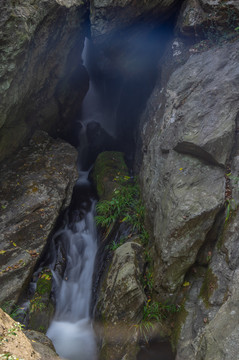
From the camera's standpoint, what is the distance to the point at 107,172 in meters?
Answer: 8.57

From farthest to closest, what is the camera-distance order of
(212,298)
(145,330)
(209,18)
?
1. (209,18)
2. (145,330)
3. (212,298)

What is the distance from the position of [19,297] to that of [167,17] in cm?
822

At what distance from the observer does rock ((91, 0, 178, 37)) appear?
675 centimetres

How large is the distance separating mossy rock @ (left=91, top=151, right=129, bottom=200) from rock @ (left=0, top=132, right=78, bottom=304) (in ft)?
3.03

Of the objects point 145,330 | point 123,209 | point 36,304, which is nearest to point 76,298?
point 36,304

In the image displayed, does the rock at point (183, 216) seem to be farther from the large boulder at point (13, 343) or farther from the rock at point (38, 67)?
the rock at point (38, 67)

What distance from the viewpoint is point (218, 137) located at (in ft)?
15.9

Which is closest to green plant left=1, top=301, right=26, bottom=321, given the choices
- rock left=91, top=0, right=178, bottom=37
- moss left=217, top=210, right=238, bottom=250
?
moss left=217, top=210, right=238, bottom=250

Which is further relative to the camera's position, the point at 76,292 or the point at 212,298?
the point at 76,292

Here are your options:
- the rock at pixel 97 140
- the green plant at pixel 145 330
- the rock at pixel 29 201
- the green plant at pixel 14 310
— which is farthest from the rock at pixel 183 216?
the rock at pixel 97 140

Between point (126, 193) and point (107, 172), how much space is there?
56.1 inches

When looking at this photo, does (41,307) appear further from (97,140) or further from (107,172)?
(97,140)

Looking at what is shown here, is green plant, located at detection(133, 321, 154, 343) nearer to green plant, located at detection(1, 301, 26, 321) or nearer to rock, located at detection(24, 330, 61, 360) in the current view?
rock, located at detection(24, 330, 61, 360)

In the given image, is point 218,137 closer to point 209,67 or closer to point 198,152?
point 198,152
